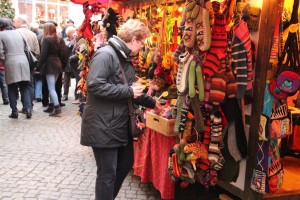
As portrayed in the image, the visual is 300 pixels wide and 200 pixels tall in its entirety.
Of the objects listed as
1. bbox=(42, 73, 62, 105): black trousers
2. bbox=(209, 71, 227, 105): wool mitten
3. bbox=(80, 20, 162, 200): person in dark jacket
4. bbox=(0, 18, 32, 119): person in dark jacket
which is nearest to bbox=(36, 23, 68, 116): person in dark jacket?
bbox=(0, 18, 32, 119): person in dark jacket

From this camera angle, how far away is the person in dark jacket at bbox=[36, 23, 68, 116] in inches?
275

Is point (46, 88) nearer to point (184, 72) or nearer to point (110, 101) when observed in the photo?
point (110, 101)

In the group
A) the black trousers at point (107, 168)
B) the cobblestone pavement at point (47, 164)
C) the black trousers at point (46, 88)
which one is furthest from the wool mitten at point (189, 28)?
the black trousers at point (46, 88)

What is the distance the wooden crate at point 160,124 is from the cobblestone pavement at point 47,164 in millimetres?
878

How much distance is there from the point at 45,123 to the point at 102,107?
→ 438cm

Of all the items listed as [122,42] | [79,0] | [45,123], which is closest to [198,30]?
[122,42]

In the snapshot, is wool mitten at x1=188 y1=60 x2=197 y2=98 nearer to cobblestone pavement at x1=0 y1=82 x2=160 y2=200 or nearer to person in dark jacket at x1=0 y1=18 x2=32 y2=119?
cobblestone pavement at x1=0 y1=82 x2=160 y2=200

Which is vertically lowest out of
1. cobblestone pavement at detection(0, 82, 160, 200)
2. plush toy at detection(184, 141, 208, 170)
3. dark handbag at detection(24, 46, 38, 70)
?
cobblestone pavement at detection(0, 82, 160, 200)

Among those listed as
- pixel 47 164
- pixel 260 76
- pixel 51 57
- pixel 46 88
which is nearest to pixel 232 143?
pixel 260 76

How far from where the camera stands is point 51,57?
7086 millimetres

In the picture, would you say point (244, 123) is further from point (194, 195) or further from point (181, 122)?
point (194, 195)

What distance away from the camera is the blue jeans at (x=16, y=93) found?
6867 millimetres

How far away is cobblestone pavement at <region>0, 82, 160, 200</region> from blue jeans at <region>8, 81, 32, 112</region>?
11.5 inches

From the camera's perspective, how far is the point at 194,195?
3.96 metres
